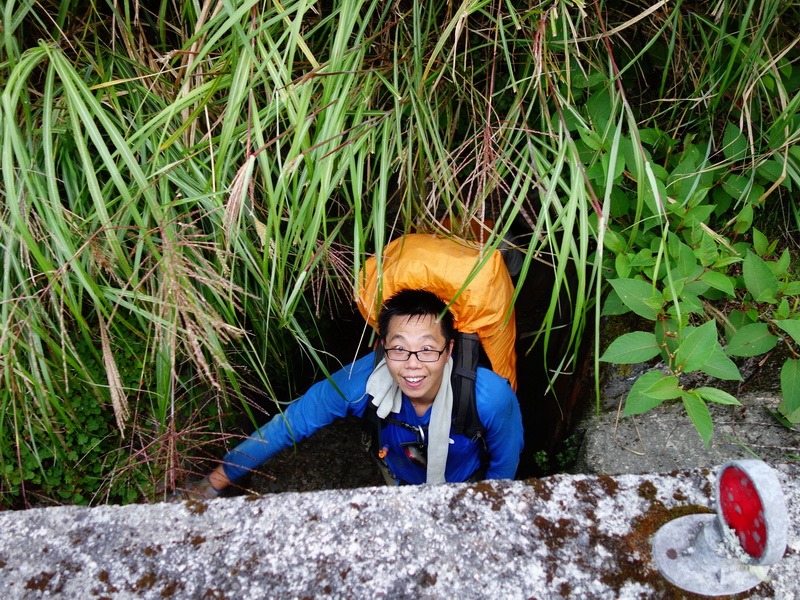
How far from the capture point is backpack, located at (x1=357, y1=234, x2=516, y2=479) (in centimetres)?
208

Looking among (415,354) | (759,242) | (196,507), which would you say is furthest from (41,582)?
(759,242)

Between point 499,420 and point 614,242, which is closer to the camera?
point 614,242

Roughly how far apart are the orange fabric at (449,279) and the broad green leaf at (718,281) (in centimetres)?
66

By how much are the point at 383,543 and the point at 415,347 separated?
1.00 metres

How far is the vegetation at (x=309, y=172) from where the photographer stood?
66.4 inches

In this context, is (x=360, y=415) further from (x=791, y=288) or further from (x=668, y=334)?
(x=791, y=288)

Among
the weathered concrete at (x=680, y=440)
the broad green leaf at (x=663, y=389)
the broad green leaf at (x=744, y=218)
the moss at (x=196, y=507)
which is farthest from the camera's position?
the weathered concrete at (x=680, y=440)

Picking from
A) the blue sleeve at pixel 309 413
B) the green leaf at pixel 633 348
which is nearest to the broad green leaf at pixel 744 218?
the green leaf at pixel 633 348

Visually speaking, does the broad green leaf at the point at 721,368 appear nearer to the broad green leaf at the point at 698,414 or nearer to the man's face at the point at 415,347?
the broad green leaf at the point at 698,414

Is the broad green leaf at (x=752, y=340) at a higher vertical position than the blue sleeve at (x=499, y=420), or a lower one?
higher

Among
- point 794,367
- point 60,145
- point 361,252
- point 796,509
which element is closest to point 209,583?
point 361,252

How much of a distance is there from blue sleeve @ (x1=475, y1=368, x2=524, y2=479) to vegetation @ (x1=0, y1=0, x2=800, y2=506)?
342mm

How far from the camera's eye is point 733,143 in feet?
6.46

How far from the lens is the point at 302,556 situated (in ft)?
3.88
